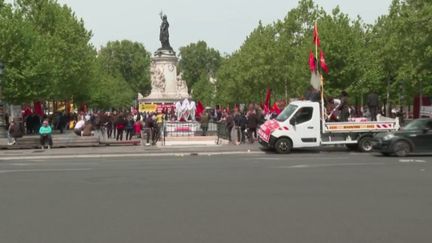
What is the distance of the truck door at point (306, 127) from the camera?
26.3 metres

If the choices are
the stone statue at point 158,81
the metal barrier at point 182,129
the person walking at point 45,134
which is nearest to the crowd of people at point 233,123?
the person walking at point 45,134

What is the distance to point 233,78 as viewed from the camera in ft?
265

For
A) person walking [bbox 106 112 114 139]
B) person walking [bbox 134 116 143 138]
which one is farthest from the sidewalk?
person walking [bbox 106 112 114 139]

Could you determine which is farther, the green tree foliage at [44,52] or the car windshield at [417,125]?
the green tree foliage at [44,52]

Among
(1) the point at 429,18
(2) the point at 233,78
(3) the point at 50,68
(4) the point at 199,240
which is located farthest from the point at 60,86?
(4) the point at 199,240

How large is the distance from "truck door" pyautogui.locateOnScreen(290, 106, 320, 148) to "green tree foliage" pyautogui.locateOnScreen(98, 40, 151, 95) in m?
120

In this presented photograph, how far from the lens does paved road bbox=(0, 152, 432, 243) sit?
349 inches

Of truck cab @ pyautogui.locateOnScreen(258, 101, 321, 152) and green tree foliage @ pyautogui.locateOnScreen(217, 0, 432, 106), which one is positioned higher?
green tree foliage @ pyautogui.locateOnScreen(217, 0, 432, 106)

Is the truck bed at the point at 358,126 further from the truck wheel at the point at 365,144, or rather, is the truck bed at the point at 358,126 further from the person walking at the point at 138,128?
the person walking at the point at 138,128

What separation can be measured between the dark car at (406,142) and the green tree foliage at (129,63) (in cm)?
12312

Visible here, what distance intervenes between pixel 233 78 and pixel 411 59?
3881cm

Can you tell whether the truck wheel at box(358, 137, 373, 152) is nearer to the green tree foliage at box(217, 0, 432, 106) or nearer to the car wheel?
the car wheel

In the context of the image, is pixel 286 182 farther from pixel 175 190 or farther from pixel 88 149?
pixel 88 149

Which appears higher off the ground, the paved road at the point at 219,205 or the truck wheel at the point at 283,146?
the truck wheel at the point at 283,146
